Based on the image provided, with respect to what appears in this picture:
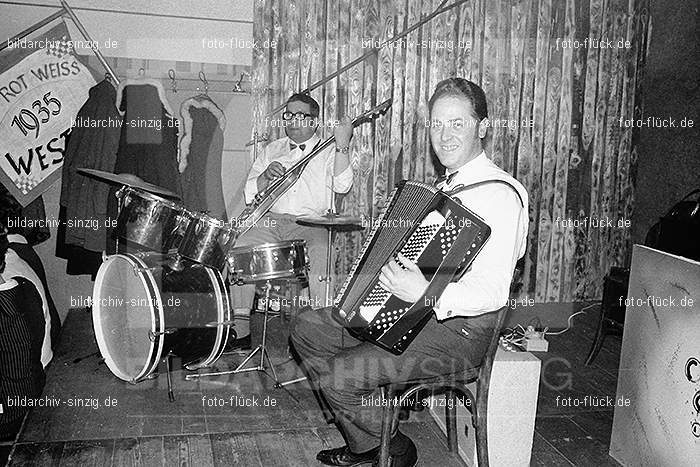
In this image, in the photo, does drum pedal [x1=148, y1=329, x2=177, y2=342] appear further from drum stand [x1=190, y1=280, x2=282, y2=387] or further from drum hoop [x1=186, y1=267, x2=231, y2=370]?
drum stand [x1=190, y1=280, x2=282, y2=387]

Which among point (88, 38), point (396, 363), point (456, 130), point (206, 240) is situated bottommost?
point (396, 363)

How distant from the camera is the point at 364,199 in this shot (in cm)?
459

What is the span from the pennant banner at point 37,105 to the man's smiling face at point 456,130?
2763mm

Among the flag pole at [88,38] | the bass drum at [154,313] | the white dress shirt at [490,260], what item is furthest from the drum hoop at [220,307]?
the flag pole at [88,38]

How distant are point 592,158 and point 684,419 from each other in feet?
10.1

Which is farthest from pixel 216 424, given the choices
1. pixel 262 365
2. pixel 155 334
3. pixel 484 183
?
pixel 484 183

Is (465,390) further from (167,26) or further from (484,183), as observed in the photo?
(167,26)

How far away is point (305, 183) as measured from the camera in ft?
13.3

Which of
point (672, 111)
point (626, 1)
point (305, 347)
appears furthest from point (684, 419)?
point (626, 1)

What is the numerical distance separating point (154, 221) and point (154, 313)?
0.41m

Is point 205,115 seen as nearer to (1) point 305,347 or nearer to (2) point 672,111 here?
(1) point 305,347

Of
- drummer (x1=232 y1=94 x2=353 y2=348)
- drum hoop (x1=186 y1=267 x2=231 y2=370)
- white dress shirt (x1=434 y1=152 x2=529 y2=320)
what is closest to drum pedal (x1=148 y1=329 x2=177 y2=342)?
drum hoop (x1=186 y1=267 x2=231 y2=370)

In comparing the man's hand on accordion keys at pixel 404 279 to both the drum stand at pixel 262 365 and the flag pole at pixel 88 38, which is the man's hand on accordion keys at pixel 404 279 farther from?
the flag pole at pixel 88 38

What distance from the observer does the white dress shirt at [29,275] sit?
315cm
